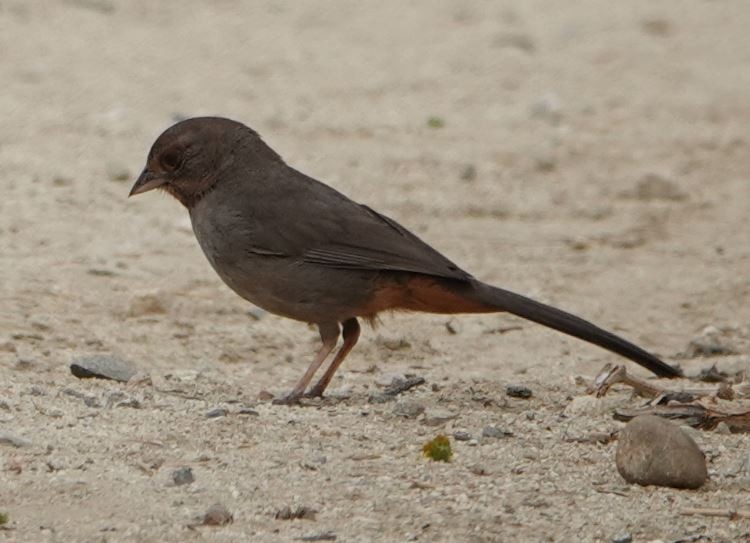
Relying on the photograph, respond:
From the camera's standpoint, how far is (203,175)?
6.88m

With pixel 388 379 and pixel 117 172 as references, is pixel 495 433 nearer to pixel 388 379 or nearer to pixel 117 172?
pixel 388 379

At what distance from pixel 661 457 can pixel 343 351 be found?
1.98m

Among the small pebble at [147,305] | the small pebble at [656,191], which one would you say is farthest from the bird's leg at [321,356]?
the small pebble at [656,191]

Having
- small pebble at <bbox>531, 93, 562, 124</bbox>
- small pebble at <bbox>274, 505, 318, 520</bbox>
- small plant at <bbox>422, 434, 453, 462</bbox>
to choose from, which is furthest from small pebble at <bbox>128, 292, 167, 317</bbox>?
small pebble at <bbox>531, 93, 562, 124</bbox>

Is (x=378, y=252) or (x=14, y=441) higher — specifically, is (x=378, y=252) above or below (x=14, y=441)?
above

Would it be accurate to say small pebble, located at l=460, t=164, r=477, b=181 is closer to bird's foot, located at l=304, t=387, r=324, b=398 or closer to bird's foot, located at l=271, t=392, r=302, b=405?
bird's foot, located at l=304, t=387, r=324, b=398

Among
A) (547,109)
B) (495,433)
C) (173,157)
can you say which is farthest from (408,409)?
(547,109)

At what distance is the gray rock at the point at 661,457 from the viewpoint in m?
5.09

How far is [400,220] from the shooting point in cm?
996

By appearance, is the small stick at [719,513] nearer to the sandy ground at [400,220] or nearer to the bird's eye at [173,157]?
the sandy ground at [400,220]

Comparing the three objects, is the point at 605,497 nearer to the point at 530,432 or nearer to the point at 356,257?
the point at 530,432

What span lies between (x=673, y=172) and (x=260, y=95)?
117 inches

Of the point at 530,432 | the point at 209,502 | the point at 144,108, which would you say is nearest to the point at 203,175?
the point at 530,432

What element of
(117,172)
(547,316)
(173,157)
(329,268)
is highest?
(173,157)
